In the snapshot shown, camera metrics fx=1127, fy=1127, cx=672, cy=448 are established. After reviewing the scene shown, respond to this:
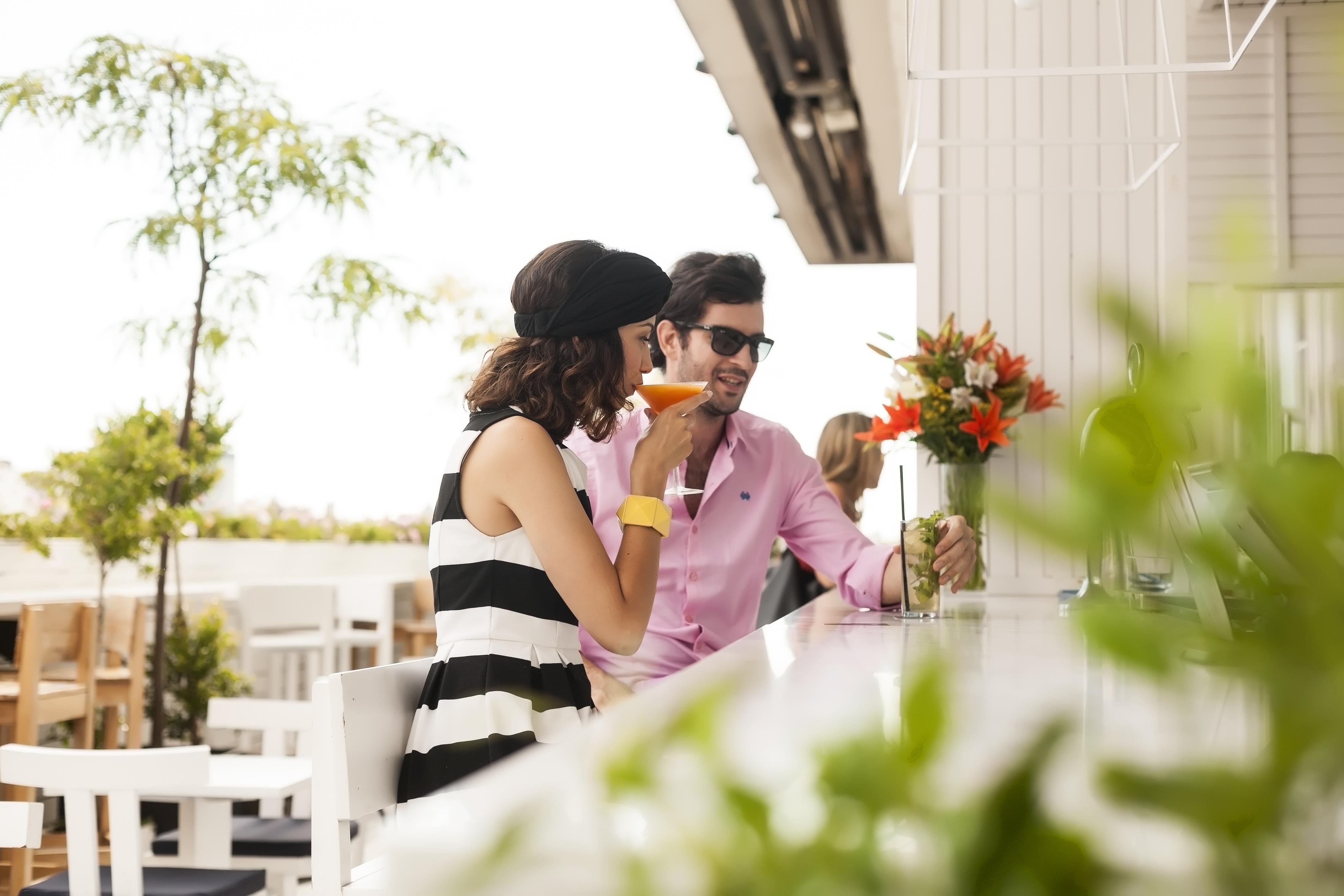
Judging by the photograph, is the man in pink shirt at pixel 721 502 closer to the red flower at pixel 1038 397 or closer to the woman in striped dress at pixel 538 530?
the woman in striped dress at pixel 538 530

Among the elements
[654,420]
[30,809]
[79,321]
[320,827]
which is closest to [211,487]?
[79,321]

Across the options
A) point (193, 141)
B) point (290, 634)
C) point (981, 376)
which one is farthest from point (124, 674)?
→ point (981, 376)

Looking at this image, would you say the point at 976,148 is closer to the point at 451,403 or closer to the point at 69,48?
the point at 69,48

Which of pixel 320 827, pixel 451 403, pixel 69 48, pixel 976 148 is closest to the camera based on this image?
pixel 320 827

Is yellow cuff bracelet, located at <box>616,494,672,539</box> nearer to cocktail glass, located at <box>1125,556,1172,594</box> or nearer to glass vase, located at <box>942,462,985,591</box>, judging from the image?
cocktail glass, located at <box>1125,556,1172,594</box>

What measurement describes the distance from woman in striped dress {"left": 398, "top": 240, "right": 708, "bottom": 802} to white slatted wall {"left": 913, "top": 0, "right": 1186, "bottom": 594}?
117 centimetres

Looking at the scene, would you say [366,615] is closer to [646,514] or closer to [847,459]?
[847,459]

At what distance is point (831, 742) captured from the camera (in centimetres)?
20

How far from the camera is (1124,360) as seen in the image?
28 centimetres

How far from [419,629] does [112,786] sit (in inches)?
208

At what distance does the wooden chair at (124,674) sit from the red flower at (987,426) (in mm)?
3788

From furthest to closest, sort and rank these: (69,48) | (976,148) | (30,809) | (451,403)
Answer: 1. (451,403)
2. (69,48)
3. (976,148)
4. (30,809)

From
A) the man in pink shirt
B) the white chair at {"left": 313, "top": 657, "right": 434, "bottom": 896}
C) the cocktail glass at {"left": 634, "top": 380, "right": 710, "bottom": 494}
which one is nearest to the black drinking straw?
the man in pink shirt

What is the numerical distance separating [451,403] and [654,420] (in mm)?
7941
